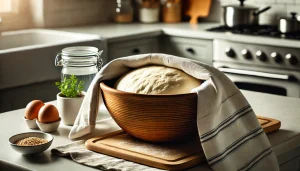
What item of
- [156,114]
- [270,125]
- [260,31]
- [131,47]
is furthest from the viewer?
[131,47]

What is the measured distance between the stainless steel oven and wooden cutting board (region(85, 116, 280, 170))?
196cm

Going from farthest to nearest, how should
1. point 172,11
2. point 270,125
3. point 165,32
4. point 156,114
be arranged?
point 172,11
point 165,32
point 270,125
point 156,114

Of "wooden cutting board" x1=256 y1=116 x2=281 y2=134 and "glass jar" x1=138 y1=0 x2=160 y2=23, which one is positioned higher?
"glass jar" x1=138 y1=0 x2=160 y2=23

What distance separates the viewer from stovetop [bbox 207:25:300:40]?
3406mm

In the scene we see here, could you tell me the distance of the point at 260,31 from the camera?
3.60 metres

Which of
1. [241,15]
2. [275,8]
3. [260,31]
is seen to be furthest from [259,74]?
[275,8]

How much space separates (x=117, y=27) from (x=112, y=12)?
1.64 ft

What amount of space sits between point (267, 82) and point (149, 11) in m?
1.36

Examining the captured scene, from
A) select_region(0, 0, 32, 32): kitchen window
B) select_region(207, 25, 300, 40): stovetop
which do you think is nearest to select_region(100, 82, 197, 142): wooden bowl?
select_region(207, 25, 300, 40): stovetop

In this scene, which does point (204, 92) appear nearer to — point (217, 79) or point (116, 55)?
point (217, 79)

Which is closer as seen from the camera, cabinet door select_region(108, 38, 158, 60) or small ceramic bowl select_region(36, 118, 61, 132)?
small ceramic bowl select_region(36, 118, 61, 132)

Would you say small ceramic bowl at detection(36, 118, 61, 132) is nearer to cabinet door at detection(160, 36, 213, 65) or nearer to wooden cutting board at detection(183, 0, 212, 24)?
cabinet door at detection(160, 36, 213, 65)

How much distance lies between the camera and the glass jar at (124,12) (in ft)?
14.4

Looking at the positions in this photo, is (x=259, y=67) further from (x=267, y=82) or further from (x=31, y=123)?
(x=31, y=123)
